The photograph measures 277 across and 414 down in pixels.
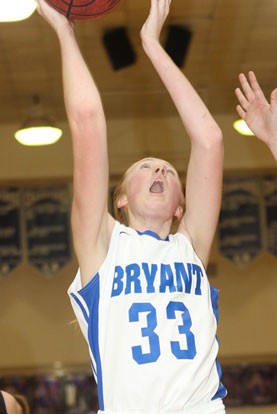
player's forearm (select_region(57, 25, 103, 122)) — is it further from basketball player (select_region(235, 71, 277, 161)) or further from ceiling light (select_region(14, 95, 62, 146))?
ceiling light (select_region(14, 95, 62, 146))

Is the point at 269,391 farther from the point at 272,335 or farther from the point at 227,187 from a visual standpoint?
the point at 227,187

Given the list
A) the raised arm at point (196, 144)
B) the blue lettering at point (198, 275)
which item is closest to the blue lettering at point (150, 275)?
the blue lettering at point (198, 275)

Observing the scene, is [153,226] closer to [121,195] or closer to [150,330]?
[121,195]

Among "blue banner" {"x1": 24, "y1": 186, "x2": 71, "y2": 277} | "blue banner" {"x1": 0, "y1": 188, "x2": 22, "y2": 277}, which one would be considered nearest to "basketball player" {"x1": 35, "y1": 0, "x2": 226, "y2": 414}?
"blue banner" {"x1": 24, "y1": 186, "x2": 71, "y2": 277}

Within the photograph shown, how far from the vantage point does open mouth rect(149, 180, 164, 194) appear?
234 centimetres

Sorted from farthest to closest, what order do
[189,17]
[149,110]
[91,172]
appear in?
[149,110] → [189,17] → [91,172]

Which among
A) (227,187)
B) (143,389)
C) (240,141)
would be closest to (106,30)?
(240,141)

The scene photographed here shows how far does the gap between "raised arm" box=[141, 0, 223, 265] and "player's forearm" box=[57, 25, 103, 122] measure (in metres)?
0.30

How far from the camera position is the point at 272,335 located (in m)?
9.47

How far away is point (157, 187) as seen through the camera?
238cm

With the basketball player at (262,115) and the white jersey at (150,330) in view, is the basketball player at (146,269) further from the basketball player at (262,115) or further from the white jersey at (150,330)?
the basketball player at (262,115)

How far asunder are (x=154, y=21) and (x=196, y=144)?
46 centimetres

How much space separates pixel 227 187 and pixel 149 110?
1632 mm

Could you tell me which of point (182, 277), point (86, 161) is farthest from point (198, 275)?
point (86, 161)
